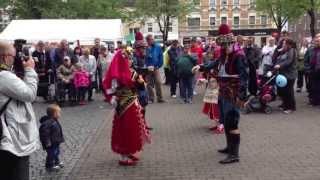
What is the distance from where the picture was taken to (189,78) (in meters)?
17.4

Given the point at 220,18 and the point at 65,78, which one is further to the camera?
the point at 220,18

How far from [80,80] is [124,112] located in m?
8.68

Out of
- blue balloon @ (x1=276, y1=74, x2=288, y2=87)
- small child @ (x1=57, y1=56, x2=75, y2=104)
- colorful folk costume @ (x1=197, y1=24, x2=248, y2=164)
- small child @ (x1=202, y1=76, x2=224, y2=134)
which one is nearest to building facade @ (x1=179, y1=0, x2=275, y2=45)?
small child @ (x1=57, y1=56, x2=75, y2=104)

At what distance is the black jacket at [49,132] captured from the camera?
8250mm

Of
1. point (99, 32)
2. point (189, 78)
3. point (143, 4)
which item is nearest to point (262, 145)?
point (189, 78)

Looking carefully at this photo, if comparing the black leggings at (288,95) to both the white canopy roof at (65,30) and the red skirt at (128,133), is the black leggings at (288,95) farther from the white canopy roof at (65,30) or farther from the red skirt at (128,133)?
the white canopy roof at (65,30)

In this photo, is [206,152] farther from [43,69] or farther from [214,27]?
[214,27]

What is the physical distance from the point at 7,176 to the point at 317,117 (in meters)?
9.54

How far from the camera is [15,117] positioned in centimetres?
514

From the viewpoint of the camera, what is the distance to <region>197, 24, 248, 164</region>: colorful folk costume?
8.87 metres

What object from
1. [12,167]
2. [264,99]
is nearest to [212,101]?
[264,99]

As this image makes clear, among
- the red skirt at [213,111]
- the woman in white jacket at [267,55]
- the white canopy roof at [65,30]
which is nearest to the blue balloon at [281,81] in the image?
the woman in white jacket at [267,55]

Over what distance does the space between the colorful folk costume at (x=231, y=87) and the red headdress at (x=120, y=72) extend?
1.35 metres

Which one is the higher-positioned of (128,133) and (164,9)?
(164,9)
